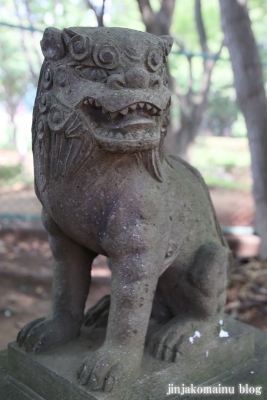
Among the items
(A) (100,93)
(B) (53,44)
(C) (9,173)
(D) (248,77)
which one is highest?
(D) (248,77)

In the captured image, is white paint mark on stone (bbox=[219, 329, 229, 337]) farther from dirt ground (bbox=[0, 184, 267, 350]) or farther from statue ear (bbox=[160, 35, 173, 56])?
dirt ground (bbox=[0, 184, 267, 350])

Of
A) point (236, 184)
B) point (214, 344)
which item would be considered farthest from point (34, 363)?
point (236, 184)

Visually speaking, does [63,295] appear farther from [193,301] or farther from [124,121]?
[124,121]

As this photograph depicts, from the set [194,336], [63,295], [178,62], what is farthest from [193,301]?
[178,62]

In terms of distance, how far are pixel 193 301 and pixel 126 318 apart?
354mm

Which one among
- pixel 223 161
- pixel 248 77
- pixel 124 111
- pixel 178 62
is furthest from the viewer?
pixel 223 161

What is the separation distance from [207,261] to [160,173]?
0.42 m

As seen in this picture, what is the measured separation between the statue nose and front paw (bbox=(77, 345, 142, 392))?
2.87 feet

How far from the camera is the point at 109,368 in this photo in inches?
61.7

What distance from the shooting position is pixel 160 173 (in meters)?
1.63

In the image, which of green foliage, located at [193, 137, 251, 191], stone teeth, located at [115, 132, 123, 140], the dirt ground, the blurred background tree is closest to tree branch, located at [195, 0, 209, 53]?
the blurred background tree

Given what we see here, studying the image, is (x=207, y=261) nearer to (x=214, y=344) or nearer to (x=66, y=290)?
(x=214, y=344)

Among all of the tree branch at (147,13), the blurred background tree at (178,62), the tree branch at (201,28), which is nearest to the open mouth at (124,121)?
the blurred background tree at (178,62)

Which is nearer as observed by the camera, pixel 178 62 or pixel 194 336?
pixel 194 336
